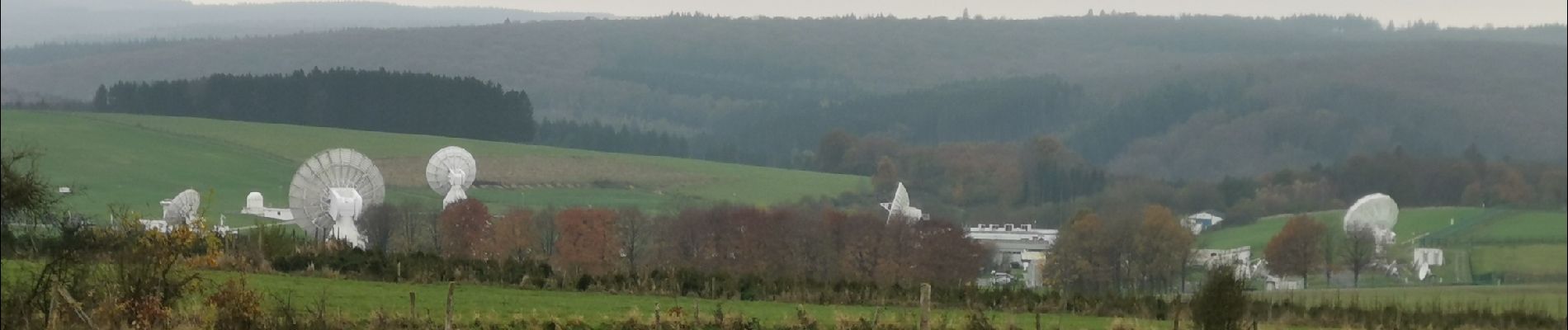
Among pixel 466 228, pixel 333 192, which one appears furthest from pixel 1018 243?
pixel 333 192

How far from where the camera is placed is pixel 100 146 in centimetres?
7769

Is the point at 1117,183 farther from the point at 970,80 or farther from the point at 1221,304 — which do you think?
the point at 1221,304

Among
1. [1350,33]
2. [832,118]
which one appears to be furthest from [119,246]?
[1350,33]

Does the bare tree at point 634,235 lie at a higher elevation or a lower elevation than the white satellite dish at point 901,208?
lower

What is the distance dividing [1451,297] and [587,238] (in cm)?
2584

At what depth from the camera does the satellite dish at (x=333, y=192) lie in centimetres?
5653

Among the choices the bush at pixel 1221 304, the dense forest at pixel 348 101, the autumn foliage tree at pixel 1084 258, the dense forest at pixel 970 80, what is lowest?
the bush at pixel 1221 304

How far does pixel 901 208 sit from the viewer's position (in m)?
69.5

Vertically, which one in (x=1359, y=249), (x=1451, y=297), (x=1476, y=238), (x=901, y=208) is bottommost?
(x=1451, y=297)

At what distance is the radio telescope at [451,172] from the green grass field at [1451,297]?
2582 centimetres

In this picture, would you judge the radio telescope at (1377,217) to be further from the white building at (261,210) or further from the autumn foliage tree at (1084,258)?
the white building at (261,210)

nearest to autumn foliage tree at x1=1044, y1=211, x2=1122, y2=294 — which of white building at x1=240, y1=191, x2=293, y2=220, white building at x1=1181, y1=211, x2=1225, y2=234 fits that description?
white building at x1=1181, y1=211, x2=1225, y2=234

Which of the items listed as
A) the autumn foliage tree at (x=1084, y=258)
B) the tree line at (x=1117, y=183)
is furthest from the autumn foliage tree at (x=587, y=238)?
the autumn foliage tree at (x=1084, y=258)

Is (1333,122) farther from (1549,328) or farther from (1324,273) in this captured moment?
(1549,328)
